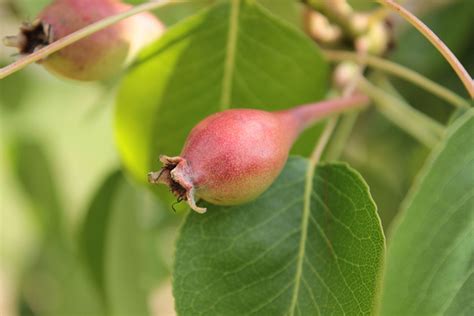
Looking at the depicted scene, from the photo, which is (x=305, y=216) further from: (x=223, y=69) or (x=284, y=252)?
(x=223, y=69)

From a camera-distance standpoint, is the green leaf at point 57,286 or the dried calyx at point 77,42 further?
the green leaf at point 57,286

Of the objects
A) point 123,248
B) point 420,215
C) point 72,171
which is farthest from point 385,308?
point 72,171

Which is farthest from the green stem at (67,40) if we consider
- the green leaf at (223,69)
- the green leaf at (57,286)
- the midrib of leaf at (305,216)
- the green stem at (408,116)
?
the green leaf at (57,286)

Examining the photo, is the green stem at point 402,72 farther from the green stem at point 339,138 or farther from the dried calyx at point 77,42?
the dried calyx at point 77,42

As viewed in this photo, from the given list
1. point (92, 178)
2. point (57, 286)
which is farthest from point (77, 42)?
point (92, 178)

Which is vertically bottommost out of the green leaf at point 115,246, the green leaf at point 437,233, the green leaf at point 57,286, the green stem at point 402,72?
the green leaf at point 437,233

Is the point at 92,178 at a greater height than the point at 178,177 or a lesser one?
greater
